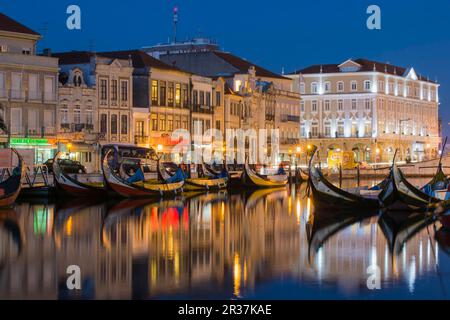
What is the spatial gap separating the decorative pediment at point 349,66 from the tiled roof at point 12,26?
44.6 m

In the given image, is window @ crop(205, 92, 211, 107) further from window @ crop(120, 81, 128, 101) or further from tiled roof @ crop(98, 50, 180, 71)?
window @ crop(120, 81, 128, 101)

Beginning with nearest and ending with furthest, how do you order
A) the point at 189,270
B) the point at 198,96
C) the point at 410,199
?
the point at 189,270, the point at 410,199, the point at 198,96

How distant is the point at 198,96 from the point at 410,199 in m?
28.9

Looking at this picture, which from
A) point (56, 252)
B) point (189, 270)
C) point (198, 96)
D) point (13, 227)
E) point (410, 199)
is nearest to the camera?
point (189, 270)

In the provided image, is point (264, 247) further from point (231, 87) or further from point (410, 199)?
point (231, 87)

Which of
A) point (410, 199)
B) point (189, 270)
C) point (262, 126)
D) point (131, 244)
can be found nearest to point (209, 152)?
point (262, 126)

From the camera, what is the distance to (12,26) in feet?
141

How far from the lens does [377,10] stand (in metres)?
24.1

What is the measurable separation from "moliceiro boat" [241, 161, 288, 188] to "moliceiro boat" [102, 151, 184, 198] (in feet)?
25.8

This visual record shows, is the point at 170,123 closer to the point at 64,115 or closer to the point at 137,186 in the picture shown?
the point at 64,115

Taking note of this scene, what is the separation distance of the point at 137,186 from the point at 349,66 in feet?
168

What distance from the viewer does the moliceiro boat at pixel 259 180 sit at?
4650cm

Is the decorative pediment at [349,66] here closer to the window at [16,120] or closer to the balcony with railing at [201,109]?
the balcony with railing at [201,109]

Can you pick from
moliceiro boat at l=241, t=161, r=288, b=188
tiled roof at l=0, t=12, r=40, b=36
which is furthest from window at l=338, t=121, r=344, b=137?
tiled roof at l=0, t=12, r=40, b=36
